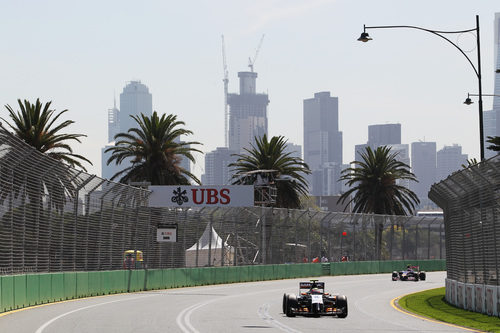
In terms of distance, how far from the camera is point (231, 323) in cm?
2014

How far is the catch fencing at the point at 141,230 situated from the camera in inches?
1028

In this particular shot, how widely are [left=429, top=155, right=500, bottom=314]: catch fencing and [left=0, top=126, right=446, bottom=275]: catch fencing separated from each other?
1094cm

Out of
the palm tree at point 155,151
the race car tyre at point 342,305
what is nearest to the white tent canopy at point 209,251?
the palm tree at point 155,151

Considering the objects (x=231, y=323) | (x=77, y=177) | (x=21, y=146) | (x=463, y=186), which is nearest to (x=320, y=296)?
(x=231, y=323)

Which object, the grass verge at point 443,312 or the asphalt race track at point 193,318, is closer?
the asphalt race track at point 193,318

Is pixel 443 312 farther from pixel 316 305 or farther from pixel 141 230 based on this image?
pixel 141 230

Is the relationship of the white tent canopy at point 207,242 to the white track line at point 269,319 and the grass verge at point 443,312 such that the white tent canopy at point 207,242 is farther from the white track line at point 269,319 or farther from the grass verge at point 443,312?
the white track line at point 269,319

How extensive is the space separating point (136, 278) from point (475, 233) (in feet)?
51.4

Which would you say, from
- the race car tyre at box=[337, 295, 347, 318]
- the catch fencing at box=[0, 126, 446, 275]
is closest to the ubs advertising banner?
the catch fencing at box=[0, 126, 446, 275]

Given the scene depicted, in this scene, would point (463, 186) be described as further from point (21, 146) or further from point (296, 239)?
point (296, 239)

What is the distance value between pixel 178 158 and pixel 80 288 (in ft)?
100

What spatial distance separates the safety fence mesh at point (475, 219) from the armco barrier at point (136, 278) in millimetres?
11336

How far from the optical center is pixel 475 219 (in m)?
25.0

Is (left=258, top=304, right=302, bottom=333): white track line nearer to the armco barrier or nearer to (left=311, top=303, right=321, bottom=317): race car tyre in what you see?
(left=311, top=303, right=321, bottom=317): race car tyre
